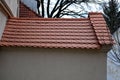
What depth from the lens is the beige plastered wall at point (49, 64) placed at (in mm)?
9055

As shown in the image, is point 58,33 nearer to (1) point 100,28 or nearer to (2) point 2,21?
(1) point 100,28

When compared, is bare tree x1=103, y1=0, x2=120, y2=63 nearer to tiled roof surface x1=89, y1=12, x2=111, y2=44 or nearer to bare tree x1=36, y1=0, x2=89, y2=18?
tiled roof surface x1=89, y1=12, x2=111, y2=44

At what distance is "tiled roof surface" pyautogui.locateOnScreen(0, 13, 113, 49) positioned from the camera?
359 inches

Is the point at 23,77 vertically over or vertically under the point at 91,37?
under

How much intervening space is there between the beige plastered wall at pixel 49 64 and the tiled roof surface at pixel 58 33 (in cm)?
22

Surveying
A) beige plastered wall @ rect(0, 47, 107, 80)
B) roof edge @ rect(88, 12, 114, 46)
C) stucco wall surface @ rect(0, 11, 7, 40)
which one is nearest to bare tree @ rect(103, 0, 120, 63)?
roof edge @ rect(88, 12, 114, 46)

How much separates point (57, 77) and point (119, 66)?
859cm

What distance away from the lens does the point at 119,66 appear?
55.5 feet

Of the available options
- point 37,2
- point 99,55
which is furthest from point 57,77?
point 37,2

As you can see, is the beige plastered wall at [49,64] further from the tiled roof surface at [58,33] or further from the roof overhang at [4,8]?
the roof overhang at [4,8]

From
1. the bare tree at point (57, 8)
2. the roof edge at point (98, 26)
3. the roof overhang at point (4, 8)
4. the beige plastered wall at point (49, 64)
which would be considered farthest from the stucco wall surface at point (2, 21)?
the bare tree at point (57, 8)

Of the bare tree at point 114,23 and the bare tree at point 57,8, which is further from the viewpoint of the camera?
the bare tree at point 57,8

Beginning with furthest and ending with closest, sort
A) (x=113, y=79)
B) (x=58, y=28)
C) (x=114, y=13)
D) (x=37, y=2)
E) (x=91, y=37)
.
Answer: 1. (x=37, y=2)
2. (x=113, y=79)
3. (x=114, y=13)
4. (x=58, y=28)
5. (x=91, y=37)

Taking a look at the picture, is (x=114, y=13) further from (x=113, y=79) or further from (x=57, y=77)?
(x=57, y=77)
